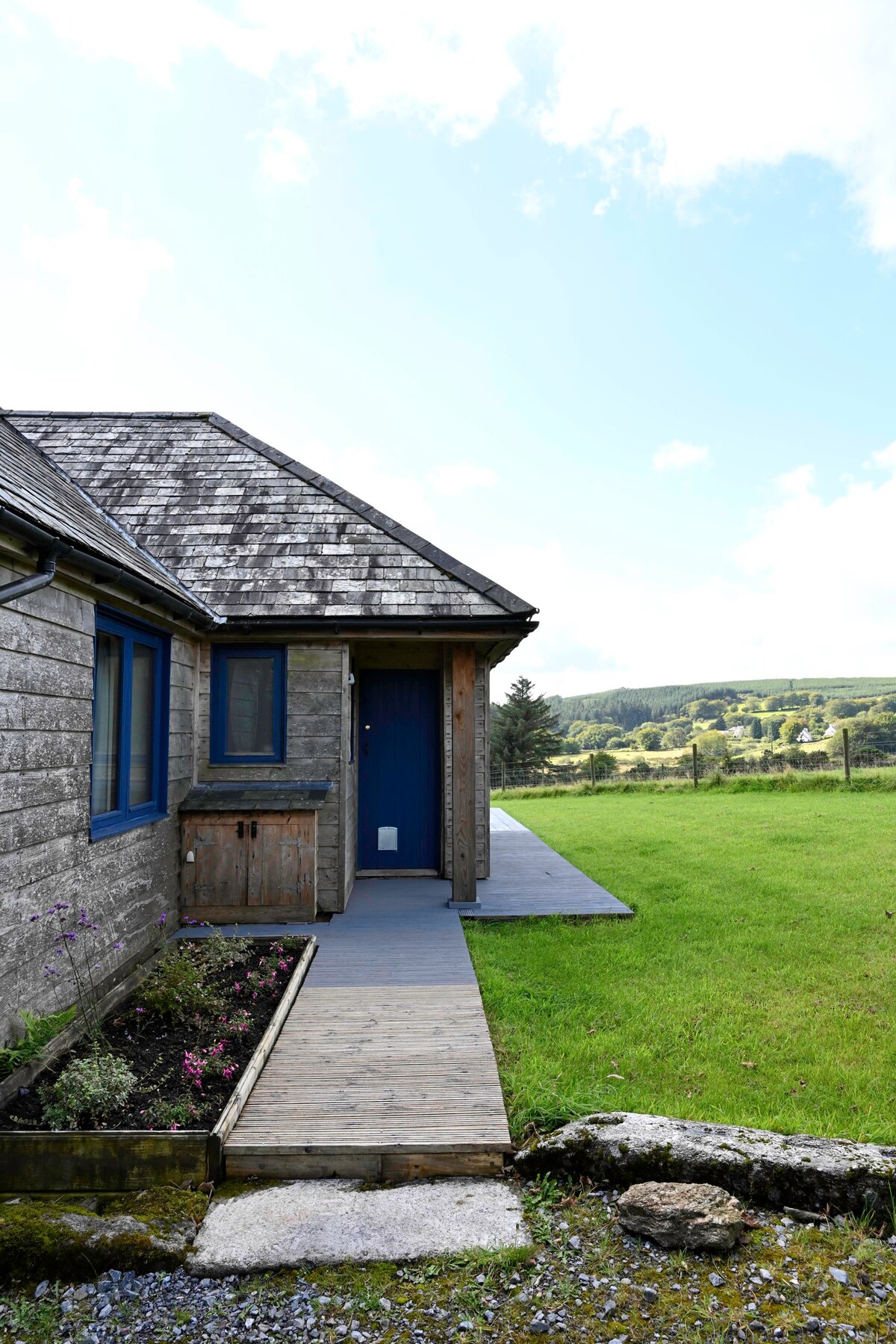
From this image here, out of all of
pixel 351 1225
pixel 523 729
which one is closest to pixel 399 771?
pixel 351 1225

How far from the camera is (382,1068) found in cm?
372

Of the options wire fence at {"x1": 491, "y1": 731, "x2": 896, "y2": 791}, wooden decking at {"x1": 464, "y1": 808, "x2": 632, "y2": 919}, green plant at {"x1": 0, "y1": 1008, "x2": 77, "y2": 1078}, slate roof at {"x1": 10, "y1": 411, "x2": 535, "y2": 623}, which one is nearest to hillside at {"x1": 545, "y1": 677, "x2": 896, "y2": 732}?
wire fence at {"x1": 491, "y1": 731, "x2": 896, "y2": 791}

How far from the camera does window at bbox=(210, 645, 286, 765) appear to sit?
7.06 metres

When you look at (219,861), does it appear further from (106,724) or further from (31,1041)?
(31,1041)

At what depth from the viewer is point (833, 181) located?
989 centimetres

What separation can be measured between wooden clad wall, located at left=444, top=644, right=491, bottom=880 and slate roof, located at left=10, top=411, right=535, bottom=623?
1343mm

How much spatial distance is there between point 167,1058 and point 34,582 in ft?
8.69

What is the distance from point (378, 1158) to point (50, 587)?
346 centimetres

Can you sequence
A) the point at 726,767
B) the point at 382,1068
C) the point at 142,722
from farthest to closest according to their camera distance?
1. the point at 726,767
2. the point at 142,722
3. the point at 382,1068

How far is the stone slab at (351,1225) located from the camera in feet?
8.00

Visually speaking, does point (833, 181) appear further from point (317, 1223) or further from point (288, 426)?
point (317, 1223)

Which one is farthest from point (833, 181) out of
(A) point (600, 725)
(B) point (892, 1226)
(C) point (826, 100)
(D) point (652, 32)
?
(A) point (600, 725)

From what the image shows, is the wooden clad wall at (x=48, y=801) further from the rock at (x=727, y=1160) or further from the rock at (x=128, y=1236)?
the rock at (x=727, y=1160)

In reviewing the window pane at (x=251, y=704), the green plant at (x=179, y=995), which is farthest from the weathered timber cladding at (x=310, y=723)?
the green plant at (x=179, y=995)
